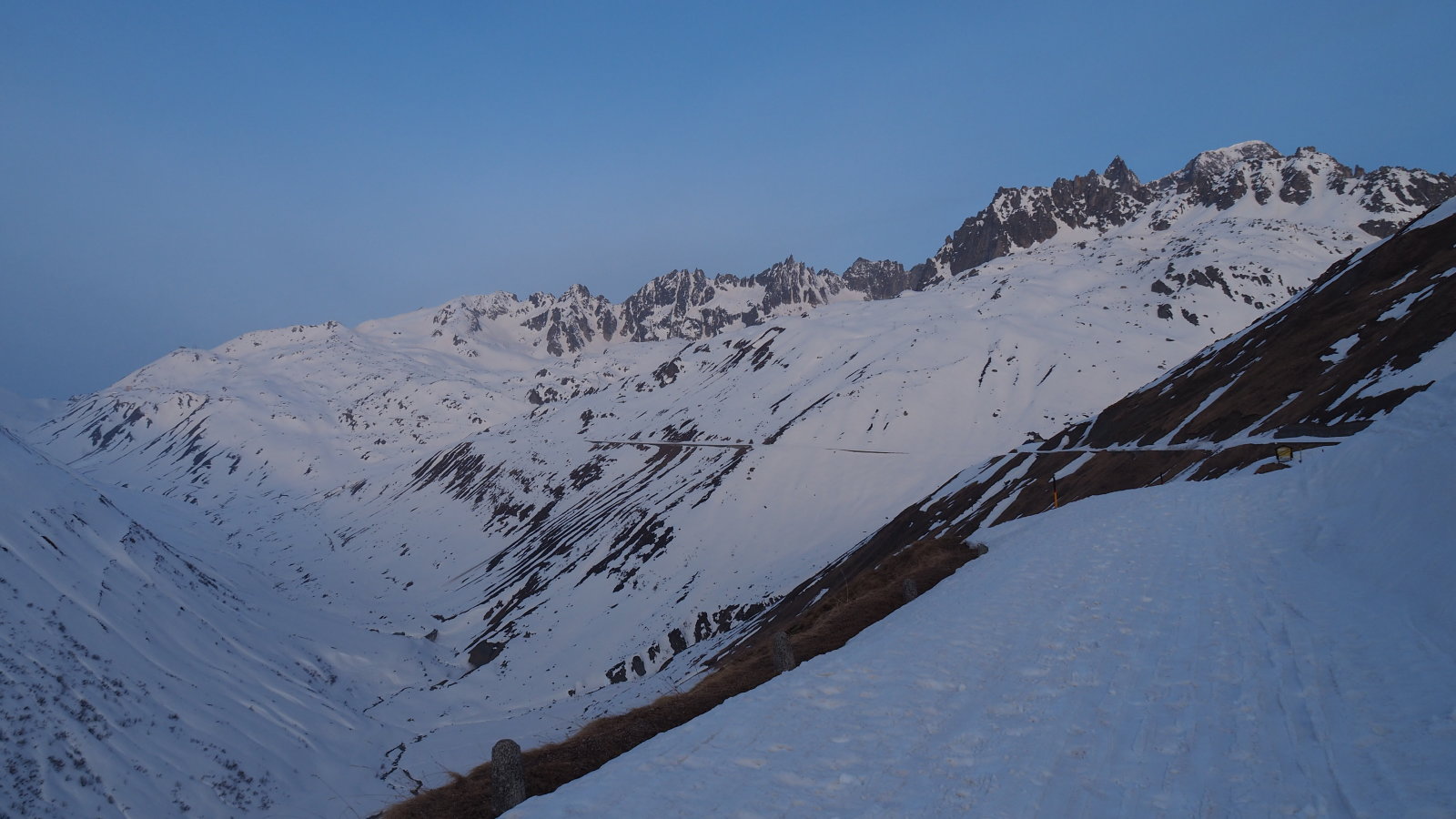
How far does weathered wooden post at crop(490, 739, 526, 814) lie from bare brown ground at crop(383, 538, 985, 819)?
609 mm

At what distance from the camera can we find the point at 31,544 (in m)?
32.8

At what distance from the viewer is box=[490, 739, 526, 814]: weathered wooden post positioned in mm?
9469

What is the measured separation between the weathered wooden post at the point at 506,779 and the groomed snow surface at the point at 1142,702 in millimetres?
1138

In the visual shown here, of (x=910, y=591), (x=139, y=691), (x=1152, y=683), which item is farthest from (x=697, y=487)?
(x=1152, y=683)

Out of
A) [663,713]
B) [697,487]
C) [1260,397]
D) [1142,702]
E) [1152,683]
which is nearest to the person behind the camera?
[1142,702]

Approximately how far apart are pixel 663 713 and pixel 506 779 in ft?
16.9

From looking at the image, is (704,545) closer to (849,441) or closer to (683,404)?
(849,441)

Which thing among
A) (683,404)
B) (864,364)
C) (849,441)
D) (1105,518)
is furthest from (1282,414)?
(683,404)

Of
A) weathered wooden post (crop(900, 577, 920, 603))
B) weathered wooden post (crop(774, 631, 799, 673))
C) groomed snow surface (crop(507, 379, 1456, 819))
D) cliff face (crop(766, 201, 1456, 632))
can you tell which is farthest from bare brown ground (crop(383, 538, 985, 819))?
cliff face (crop(766, 201, 1456, 632))

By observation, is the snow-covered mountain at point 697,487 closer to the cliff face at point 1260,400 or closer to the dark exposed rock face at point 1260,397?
the cliff face at point 1260,400

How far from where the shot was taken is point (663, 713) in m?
14.2

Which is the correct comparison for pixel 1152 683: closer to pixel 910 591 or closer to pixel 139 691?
pixel 910 591

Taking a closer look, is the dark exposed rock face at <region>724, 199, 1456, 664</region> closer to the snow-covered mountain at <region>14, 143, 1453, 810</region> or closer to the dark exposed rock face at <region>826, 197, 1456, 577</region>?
the dark exposed rock face at <region>826, 197, 1456, 577</region>

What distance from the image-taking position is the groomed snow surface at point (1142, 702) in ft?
23.2
